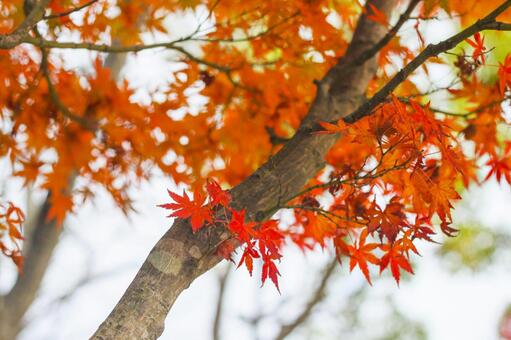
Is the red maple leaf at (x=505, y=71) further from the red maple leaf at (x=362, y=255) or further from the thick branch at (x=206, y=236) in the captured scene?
the red maple leaf at (x=362, y=255)

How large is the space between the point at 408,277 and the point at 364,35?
2.86 m

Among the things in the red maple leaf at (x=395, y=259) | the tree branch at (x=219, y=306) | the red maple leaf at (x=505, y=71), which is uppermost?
the tree branch at (x=219, y=306)

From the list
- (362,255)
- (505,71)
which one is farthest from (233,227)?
(505,71)

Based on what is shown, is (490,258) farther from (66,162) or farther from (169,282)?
(169,282)

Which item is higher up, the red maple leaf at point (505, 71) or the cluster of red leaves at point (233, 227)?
the cluster of red leaves at point (233, 227)

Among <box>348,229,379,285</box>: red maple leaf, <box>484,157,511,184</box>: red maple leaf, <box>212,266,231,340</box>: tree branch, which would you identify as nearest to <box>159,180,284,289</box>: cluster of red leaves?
<box>348,229,379,285</box>: red maple leaf

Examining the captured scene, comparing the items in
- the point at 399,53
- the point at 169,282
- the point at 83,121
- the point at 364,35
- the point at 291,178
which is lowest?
the point at 169,282

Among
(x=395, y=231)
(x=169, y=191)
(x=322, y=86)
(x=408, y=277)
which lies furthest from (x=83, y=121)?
(x=408, y=277)

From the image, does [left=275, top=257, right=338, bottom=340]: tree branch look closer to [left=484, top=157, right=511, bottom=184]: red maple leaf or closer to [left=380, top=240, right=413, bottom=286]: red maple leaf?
[left=484, top=157, right=511, bottom=184]: red maple leaf

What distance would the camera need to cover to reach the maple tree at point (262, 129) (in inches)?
63.6

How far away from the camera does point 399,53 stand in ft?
7.80

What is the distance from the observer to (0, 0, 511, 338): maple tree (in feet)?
5.30

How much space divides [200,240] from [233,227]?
0.13m

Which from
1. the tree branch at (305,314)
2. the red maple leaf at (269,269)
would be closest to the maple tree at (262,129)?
the red maple leaf at (269,269)
